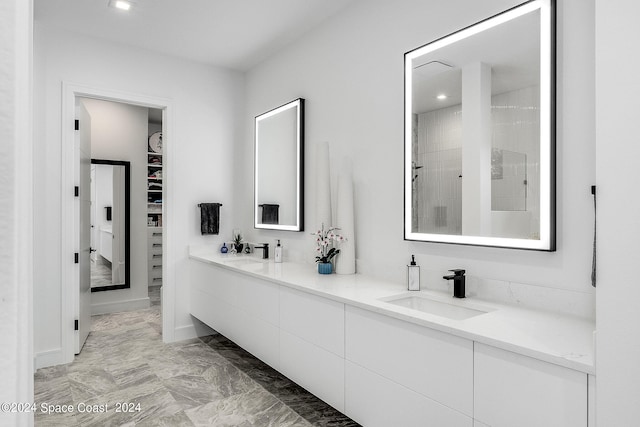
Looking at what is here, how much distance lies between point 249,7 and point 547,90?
207cm

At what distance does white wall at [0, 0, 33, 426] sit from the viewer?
0.20 metres

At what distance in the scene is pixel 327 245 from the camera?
272 cm

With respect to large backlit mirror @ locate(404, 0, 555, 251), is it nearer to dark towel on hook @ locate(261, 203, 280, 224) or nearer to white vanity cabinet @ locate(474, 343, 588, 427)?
white vanity cabinet @ locate(474, 343, 588, 427)

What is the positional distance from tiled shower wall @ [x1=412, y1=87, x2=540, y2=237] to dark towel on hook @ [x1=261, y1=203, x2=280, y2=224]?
154 centimetres

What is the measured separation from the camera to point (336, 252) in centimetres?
263

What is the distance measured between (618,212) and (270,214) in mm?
2799

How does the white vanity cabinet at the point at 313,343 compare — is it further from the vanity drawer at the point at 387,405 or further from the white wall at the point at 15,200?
the white wall at the point at 15,200

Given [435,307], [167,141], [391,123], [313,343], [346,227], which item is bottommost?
[313,343]

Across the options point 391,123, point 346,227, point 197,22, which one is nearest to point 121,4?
point 197,22

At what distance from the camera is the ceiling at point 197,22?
109 inches

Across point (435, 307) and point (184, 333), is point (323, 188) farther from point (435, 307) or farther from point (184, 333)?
point (184, 333)

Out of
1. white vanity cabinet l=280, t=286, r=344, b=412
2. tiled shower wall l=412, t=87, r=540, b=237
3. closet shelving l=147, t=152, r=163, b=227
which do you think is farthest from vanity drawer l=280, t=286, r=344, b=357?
closet shelving l=147, t=152, r=163, b=227

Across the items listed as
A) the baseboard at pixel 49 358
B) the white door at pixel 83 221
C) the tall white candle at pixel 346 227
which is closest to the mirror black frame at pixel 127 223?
the white door at pixel 83 221

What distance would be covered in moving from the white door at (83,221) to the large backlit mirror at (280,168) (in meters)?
1.47
